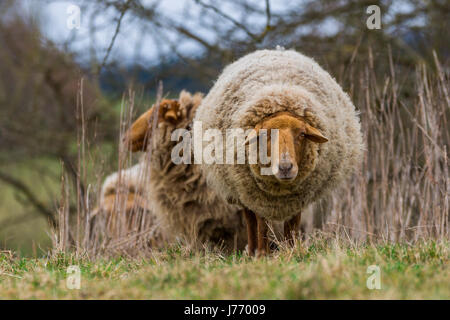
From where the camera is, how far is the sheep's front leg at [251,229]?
4102mm

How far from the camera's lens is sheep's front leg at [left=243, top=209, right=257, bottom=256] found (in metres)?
4.10

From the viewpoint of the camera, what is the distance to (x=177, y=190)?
5324 mm

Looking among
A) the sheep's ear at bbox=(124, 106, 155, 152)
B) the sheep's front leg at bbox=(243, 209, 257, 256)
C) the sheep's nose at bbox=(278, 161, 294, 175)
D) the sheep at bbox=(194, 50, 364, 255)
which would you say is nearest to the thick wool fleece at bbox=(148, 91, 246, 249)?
the sheep's ear at bbox=(124, 106, 155, 152)

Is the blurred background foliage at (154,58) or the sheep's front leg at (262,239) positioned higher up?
the blurred background foliage at (154,58)

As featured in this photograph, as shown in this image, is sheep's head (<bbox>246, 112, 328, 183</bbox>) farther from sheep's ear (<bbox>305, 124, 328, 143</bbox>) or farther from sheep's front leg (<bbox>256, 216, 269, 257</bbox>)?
sheep's front leg (<bbox>256, 216, 269, 257</bbox>)

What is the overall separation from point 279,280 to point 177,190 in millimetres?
2809

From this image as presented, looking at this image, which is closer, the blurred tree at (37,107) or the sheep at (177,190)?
the sheep at (177,190)

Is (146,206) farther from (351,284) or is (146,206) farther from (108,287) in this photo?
(351,284)

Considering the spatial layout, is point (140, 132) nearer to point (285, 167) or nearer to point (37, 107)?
point (285, 167)

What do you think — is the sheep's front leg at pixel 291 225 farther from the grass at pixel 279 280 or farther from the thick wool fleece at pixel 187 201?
the thick wool fleece at pixel 187 201

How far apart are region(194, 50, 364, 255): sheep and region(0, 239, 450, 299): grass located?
0.52 m

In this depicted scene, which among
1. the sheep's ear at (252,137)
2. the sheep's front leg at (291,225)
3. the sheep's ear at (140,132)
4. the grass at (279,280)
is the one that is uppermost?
the sheep's ear at (140,132)

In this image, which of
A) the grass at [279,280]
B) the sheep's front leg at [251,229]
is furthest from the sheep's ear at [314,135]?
the sheep's front leg at [251,229]
